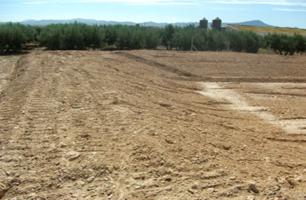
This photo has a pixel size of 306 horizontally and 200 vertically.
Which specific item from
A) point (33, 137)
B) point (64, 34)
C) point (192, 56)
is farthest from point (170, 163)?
point (64, 34)

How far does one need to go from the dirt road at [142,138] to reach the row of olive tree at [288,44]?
23.1 meters

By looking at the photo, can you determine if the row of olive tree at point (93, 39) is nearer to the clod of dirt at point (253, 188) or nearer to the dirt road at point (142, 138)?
the dirt road at point (142, 138)

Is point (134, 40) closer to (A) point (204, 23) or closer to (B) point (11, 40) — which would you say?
(B) point (11, 40)

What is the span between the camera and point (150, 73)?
20984 mm

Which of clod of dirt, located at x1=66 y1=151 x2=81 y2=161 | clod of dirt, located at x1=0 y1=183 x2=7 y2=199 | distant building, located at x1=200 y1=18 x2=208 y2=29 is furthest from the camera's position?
distant building, located at x1=200 y1=18 x2=208 y2=29

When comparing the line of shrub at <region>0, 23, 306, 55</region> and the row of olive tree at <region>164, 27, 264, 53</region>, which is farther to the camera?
the row of olive tree at <region>164, 27, 264, 53</region>

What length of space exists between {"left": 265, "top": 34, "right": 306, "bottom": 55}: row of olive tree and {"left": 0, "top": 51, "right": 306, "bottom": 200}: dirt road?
23.1 m

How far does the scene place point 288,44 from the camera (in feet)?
137

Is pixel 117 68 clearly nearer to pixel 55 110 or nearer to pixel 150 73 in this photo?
pixel 150 73

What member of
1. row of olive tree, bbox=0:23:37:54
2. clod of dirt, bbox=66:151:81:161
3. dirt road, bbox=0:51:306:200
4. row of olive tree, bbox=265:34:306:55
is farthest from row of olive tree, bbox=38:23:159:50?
clod of dirt, bbox=66:151:81:161

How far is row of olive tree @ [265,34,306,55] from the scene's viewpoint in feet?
137

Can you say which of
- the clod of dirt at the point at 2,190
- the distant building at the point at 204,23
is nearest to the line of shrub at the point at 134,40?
the distant building at the point at 204,23

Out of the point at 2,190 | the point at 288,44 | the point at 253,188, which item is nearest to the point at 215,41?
the point at 288,44

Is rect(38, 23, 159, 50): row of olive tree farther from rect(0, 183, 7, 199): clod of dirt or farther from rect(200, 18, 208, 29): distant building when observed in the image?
rect(0, 183, 7, 199): clod of dirt
